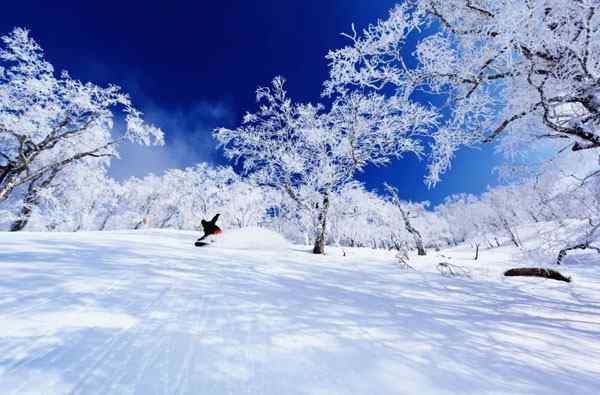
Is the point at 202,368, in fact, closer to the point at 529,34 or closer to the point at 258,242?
the point at 529,34

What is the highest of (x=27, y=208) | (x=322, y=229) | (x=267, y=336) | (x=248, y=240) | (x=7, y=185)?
(x=7, y=185)

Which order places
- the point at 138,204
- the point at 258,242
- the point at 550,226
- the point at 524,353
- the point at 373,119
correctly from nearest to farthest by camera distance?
1. the point at 524,353
2. the point at 550,226
3. the point at 258,242
4. the point at 373,119
5. the point at 138,204

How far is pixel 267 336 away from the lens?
246 centimetres

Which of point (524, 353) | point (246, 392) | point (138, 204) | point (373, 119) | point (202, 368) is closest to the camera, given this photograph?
point (246, 392)

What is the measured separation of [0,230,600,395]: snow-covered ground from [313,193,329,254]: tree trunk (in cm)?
760

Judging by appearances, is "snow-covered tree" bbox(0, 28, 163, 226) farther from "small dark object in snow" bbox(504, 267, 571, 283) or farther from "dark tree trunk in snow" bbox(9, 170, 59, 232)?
"small dark object in snow" bbox(504, 267, 571, 283)

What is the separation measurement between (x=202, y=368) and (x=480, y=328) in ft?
9.21

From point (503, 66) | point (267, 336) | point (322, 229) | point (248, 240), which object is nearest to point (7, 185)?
point (248, 240)

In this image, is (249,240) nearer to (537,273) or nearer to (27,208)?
(537,273)

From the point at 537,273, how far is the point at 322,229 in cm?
760

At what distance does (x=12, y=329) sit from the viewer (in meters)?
2.11

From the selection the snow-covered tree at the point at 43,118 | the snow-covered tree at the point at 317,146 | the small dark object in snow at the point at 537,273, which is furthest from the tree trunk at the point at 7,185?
the small dark object in snow at the point at 537,273

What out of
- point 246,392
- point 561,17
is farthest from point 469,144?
point 246,392

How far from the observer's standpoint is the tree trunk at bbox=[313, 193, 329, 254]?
477 inches
